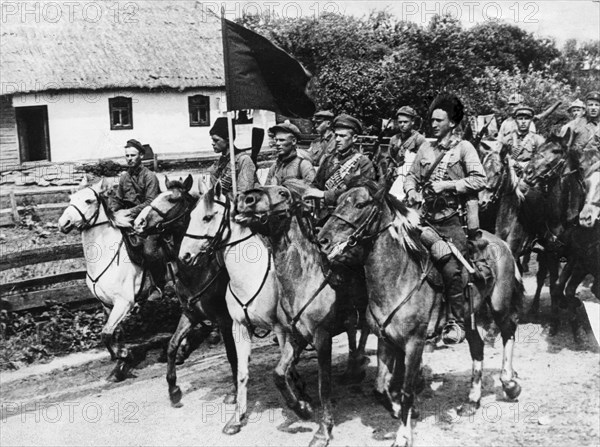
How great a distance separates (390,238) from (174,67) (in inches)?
895

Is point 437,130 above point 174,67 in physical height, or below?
below

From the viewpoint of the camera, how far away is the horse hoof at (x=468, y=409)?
696cm

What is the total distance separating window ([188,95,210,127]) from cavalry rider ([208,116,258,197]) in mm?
19960

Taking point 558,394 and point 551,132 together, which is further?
point 551,132

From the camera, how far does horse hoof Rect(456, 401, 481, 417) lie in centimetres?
696

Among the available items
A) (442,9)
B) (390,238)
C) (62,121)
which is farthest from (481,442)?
(62,121)

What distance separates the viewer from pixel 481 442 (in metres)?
6.25

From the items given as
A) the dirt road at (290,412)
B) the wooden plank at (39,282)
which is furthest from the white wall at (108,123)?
the dirt road at (290,412)

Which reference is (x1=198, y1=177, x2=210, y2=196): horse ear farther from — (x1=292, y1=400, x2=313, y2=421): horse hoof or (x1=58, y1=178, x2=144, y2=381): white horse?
(x1=292, y1=400, x2=313, y2=421): horse hoof

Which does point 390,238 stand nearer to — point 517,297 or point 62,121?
point 517,297

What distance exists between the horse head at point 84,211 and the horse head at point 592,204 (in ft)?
20.9

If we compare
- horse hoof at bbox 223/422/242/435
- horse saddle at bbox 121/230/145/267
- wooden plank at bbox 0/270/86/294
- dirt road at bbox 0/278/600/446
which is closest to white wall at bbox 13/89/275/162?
wooden plank at bbox 0/270/86/294

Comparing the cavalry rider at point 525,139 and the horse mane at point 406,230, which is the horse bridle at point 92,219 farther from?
the cavalry rider at point 525,139

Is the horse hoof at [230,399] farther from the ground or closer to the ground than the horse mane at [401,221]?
closer to the ground
